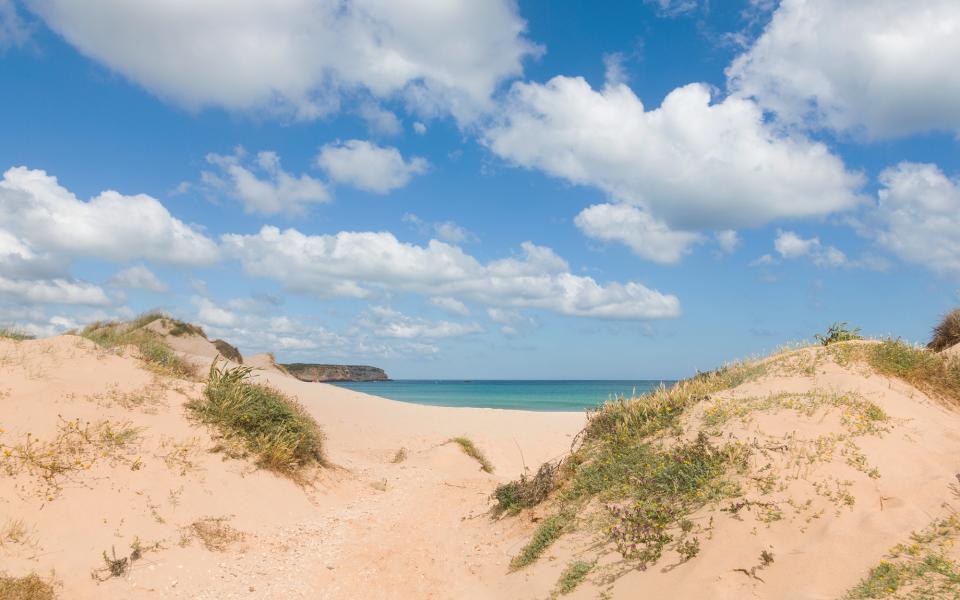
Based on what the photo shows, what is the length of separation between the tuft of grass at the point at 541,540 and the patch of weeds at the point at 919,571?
3.98 metres

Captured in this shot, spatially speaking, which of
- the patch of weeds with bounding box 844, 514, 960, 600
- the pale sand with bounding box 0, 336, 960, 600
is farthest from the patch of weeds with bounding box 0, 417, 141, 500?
the patch of weeds with bounding box 844, 514, 960, 600

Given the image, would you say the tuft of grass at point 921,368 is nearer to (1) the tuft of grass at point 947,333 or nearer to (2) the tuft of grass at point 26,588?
(1) the tuft of grass at point 947,333

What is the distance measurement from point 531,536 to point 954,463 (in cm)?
542

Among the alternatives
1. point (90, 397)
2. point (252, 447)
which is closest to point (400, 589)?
point (252, 447)

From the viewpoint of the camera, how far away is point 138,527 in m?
8.61

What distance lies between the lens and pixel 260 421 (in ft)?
40.1

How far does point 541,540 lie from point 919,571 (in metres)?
4.53

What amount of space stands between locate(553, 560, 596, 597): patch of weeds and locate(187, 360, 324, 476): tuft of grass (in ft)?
23.0

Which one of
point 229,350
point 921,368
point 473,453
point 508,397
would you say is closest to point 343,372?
point 508,397

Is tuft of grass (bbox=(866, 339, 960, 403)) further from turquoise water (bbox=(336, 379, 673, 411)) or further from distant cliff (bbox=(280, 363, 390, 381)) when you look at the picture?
distant cliff (bbox=(280, 363, 390, 381))

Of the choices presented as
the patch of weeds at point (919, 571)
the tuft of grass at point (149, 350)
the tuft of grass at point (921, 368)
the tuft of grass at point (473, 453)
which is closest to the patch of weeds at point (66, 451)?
the tuft of grass at point (149, 350)

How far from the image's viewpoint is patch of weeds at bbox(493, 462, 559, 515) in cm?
991

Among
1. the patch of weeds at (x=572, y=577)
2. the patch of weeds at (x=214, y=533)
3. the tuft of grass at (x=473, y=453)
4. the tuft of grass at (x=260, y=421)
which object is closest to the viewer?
the patch of weeds at (x=572, y=577)

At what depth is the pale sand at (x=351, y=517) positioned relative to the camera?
19.0ft
